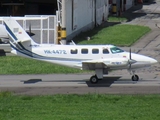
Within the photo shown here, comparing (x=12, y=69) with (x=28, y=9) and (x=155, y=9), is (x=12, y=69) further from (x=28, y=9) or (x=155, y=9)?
(x=155, y=9)

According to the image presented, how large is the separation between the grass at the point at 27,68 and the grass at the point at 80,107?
7.96m

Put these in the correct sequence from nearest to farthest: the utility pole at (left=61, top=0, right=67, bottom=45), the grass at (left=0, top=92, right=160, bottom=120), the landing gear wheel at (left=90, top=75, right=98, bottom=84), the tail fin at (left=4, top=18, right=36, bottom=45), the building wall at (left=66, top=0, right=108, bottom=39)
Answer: the grass at (left=0, top=92, right=160, bottom=120), the landing gear wheel at (left=90, top=75, right=98, bottom=84), the tail fin at (left=4, top=18, right=36, bottom=45), the utility pole at (left=61, top=0, right=67, bottom=45), the building wall at (left=66, top=0, right=108, bottom=39)

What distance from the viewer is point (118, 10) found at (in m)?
73.0

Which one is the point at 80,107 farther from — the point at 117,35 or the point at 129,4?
the point at 129,4

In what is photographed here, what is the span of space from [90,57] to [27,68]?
20.8 feet

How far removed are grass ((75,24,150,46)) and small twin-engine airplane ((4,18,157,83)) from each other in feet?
52.5

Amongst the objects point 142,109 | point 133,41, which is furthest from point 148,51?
point 142,109

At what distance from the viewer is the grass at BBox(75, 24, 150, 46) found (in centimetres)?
4909

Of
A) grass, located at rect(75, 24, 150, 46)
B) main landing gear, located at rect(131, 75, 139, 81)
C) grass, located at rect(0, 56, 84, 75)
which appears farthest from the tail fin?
grass, located at rect(75, 24, 150, 46)

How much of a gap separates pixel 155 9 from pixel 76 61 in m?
50.7

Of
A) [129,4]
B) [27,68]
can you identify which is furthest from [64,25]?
[129,4]

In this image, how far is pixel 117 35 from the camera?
52.9m

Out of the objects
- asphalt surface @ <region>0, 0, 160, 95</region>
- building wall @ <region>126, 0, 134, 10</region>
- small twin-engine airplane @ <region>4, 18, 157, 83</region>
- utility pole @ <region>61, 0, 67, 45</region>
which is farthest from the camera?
building wall @ <region>126, 0, 134, 10</region>

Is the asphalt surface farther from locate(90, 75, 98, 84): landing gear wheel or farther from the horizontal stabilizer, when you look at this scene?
the horizontal stabilizer
